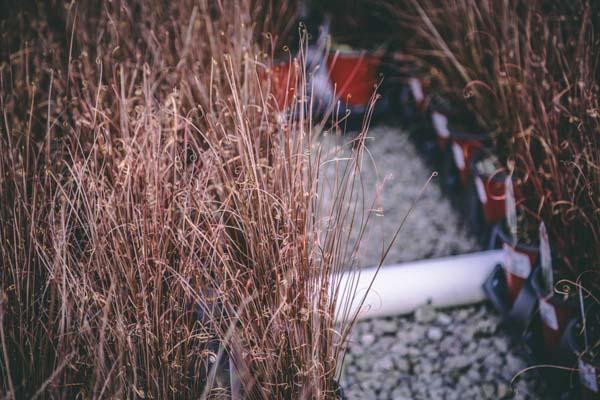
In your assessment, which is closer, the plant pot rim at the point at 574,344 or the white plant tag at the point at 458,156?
the plant pot rim at the point at 574,344

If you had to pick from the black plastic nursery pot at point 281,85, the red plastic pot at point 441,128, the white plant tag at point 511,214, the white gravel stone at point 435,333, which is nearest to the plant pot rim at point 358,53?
the black plastic nursery pot at point 281,85

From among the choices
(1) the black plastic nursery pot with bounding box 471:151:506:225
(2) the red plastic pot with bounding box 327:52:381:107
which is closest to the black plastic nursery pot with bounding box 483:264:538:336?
(1) the black plastic nursery pot with bounding box 471:151:506:225

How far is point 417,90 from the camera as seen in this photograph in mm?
2662

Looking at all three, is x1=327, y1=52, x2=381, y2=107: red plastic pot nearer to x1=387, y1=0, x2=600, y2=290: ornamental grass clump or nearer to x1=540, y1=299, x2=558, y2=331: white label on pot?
x1=387, y1=0, x2=600, y2=290: ornamental grass clump

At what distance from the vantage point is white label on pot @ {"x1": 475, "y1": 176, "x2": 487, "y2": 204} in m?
2.07

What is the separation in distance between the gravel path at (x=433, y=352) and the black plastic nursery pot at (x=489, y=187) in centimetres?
17

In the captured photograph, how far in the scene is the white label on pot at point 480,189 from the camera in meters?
2.07

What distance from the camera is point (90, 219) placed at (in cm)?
131

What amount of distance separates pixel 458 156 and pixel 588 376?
3.32 ft

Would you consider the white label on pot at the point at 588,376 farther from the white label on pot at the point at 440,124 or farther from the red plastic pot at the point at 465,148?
the white label on pot at the point at 440,124

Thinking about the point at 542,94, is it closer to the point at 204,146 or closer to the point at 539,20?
the point at 539,20

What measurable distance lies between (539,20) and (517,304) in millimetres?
1015

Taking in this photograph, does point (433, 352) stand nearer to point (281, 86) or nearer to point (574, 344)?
point (574, 344)

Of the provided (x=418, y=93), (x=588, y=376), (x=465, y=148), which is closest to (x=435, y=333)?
(x=588, y=376)
